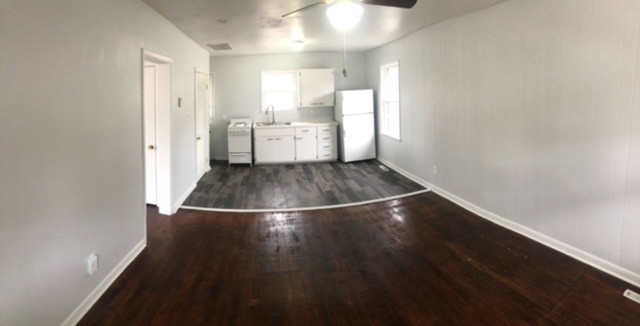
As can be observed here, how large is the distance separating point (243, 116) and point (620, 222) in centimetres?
691

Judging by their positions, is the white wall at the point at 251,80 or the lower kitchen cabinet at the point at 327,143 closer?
the lower kitchen cabinet at the point at 327,143

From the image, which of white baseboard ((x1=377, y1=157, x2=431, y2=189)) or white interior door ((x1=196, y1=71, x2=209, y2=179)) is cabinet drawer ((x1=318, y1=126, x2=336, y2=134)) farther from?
white interior door ((x1=196, y1=71, x2=209, y2=179))

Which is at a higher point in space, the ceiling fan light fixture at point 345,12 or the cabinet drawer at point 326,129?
the ceiling fan light fixture at point 345,12

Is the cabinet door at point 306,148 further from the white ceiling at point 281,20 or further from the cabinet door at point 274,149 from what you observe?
the white ceiling at point 281,20

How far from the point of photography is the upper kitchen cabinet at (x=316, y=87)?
7750mm

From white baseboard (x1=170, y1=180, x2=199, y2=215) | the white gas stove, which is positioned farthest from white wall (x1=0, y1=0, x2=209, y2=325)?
the white gas stove

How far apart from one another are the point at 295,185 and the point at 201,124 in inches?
83.2

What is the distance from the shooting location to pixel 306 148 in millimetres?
7582

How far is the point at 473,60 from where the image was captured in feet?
13.5

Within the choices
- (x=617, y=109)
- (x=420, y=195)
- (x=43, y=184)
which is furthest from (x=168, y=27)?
(x=617, y=109)

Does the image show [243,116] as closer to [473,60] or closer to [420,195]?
[420,195]

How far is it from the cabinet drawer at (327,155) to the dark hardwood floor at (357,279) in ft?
12.1

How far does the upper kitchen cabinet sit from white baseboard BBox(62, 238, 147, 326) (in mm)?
5146

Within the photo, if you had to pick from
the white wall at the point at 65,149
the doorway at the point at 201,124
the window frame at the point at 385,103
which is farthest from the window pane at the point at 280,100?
the white wall at the point at 65,149
